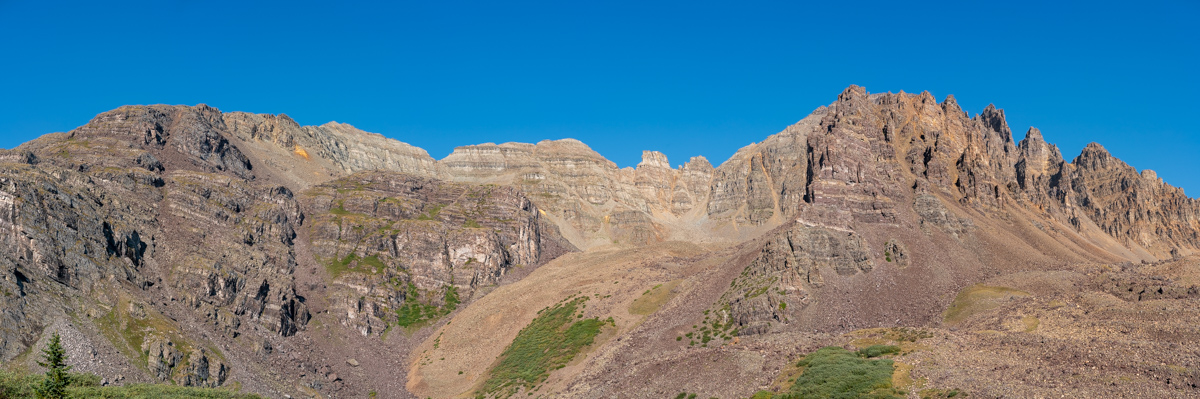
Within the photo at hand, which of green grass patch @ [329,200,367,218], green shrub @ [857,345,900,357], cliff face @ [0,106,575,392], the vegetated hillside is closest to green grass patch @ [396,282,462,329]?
cliff face @ [0,106,575,392]

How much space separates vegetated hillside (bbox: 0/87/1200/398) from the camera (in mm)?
65375

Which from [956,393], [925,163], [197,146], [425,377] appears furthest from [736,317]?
[197,146]

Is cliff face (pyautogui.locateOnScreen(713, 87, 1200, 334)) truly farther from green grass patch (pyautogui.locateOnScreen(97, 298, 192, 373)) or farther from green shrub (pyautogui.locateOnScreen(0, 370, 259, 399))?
A: green grass patch (pyautogui.locateOnScreen(97, 298, 192, 373))

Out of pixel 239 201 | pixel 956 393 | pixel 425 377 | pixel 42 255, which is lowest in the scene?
pixel 425 377

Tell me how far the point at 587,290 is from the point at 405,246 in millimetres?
55513

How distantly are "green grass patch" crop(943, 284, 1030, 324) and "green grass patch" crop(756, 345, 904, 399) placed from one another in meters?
28.3

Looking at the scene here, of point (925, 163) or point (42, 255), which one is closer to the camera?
point (42, 255)

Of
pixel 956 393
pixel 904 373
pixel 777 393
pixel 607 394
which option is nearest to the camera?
pixel 956 393

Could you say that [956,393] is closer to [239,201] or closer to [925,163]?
[925,163]

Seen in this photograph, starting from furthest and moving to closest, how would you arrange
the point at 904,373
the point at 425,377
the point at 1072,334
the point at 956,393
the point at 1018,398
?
the point at 425,377 → the point at 1072,334 → the point at 904,373 → the point at 956,393 → the point at 1018,398

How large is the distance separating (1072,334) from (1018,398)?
27.1 metres

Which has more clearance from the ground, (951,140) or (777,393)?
(951,140)

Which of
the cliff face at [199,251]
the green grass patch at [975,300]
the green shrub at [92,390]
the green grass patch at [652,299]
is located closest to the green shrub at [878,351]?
the green grass patch at [975,300]

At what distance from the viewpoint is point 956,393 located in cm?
4894
